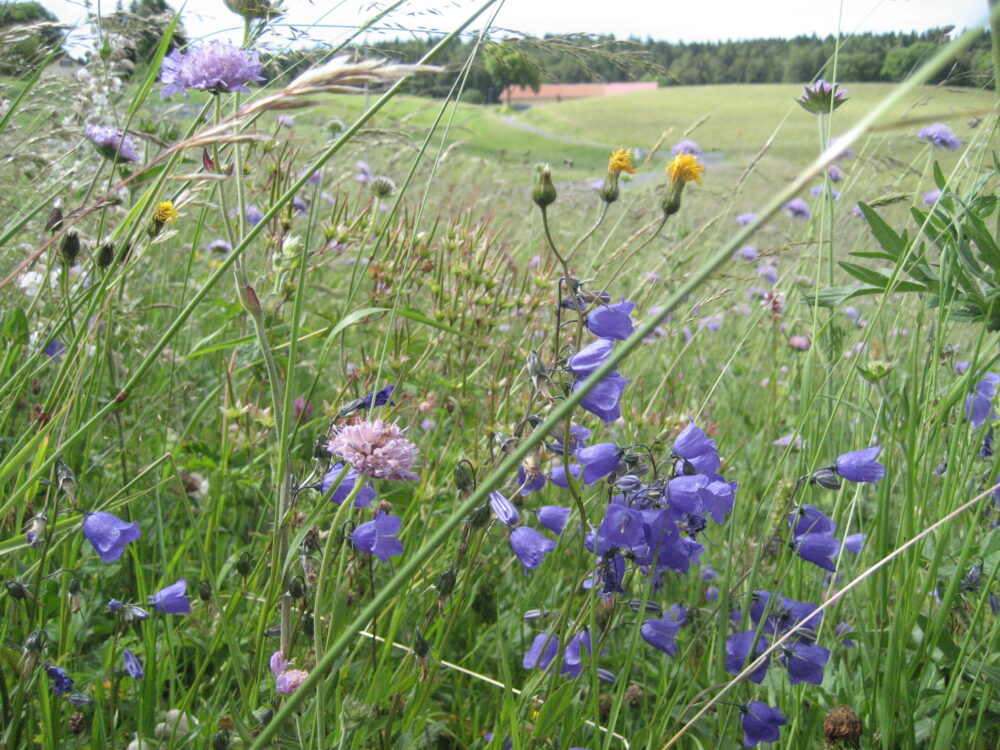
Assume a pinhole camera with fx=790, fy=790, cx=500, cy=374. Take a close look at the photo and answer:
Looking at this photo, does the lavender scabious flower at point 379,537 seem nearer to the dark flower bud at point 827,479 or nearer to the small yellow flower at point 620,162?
the dark flower bud at point 827,479

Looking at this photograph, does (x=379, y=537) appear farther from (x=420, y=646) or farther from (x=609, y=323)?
(x=609, y=323)

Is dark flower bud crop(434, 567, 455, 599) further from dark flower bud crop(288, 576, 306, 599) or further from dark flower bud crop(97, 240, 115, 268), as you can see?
dark flower bud crop(97, 240, 115, 268)

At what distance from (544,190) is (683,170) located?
389 millimetres

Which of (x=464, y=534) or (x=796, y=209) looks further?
(x=796, y=209)

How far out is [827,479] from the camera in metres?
1.23

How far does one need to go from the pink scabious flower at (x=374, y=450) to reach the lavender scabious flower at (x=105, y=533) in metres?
0.41

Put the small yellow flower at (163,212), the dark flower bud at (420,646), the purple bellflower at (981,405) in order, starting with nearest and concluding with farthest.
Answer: the dark flower bud at (420,646), the small yellow flower at (163,212), the purple bellflower at (981,405)

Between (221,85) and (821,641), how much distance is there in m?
1.46

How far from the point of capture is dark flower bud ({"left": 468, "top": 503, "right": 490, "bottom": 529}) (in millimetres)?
1056

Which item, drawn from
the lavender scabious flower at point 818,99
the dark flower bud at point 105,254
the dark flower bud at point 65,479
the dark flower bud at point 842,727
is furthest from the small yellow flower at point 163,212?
the lavender scabious flower at point 818,99

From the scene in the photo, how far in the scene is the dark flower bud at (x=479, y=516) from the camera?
1.06m

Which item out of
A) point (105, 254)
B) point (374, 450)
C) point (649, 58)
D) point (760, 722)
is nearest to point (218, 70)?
point (105, 254)

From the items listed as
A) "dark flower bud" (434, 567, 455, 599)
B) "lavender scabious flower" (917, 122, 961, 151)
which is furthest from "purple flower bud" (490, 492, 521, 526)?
"lavender scabious flower" (917, 122, 961, 151)

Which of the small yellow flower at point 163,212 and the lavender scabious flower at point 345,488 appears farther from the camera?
the small yellow flower at point 163,212
